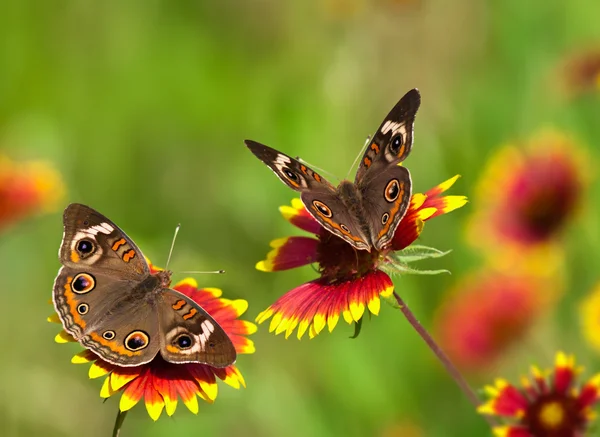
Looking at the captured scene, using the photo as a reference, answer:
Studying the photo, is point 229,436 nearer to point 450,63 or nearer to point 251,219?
point 251,219

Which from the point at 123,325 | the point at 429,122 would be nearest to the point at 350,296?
the point at 123,325

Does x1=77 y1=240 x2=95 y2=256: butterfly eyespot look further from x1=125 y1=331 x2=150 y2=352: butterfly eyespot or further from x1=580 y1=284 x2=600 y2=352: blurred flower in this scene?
x1=580 y1=284 x2=600 y2=352: blurred flower

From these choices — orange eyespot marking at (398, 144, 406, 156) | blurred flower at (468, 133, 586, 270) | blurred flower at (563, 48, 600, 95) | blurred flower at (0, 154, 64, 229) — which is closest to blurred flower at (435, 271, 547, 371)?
blurred flower at (468, 133, 586, 270)

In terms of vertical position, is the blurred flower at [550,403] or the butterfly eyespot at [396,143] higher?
the butterfly eyespot at [396,143]

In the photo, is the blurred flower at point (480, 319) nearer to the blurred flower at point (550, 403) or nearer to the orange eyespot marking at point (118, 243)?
the blurred flower at point (550, 403)

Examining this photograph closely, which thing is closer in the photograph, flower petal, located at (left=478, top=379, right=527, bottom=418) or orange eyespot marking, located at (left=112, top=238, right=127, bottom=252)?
flower petal, located at (left=478, top=379, right=527, bottom=418)

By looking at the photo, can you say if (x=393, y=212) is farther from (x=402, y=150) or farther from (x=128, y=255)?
(x=128, y=255)

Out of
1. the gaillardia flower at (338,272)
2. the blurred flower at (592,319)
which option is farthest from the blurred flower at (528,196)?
the gaillardia flower at (338,272)
